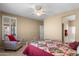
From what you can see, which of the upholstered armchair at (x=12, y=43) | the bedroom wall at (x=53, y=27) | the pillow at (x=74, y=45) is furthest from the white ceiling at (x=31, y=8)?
the pillow at (x=74, y=45)

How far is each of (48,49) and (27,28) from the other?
47 centimetres

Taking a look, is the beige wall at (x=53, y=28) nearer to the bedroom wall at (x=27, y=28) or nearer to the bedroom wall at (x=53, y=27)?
the bedroom wall at (x=53, y=27)

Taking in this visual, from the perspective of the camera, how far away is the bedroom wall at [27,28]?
2174 millimetres

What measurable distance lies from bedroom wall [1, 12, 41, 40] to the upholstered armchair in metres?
0.10

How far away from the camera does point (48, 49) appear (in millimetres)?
2113

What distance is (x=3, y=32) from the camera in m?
2.12

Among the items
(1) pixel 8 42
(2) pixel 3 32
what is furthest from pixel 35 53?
(2) pixel 3 32

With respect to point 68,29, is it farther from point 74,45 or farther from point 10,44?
point 10,44

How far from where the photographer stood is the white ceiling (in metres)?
2.04

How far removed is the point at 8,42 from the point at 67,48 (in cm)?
92

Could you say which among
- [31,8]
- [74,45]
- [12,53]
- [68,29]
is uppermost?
[31,8]

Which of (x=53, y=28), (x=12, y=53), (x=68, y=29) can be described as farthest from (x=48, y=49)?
(x=12, y=53)

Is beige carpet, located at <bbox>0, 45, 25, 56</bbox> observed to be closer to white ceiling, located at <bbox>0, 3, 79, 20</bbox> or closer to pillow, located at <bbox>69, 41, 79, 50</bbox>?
white ceiling, located at <bbox>0, 3, 79, 20</bbox>

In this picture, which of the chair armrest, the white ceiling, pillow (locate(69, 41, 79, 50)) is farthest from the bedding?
the white ceiling
